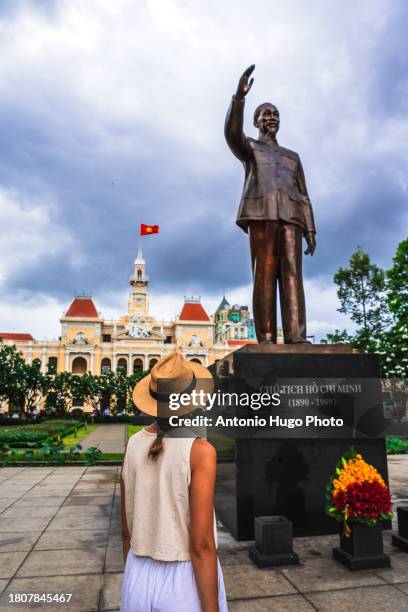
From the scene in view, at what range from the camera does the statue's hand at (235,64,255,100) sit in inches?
205

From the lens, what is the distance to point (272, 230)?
5863mm

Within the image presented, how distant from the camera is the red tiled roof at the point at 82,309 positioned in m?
74.1

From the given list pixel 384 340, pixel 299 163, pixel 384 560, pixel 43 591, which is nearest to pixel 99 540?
pixel 43 591

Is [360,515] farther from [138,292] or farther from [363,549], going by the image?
[138,292]

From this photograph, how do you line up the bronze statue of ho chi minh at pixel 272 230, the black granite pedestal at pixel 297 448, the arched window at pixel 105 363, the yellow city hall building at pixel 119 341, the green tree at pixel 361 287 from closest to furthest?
the black granite pedestal at pixel 297 448
the bronze statue of ho chi minh at pixel 272 230
the green tree at pixel 361 287
the yellow city hall building at pixel 119 341
the arched window at pixel 105 363

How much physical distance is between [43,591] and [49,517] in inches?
103

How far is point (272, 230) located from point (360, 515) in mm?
3516

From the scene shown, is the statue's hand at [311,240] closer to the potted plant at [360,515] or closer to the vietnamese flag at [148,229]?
the potted plant at [360,515]

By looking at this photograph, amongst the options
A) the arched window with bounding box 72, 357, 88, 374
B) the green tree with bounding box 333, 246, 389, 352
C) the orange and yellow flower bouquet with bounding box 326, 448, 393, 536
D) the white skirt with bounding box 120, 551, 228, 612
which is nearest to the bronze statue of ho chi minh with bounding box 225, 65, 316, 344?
the orange and yellow flower bouquet with bounding box 326, 448, 393, 536

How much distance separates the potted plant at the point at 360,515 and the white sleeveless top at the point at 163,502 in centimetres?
253

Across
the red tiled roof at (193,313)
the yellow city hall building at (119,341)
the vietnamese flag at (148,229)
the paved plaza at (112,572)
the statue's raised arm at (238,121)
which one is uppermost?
the vietnamese flag at (148,229)

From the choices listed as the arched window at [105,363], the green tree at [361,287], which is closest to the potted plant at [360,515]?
the green tree at [361,287]

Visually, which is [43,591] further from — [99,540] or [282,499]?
[282,499]

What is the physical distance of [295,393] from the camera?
4957mm
